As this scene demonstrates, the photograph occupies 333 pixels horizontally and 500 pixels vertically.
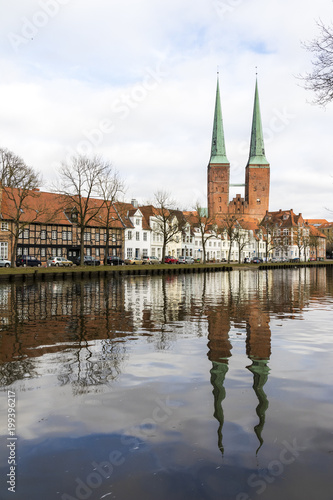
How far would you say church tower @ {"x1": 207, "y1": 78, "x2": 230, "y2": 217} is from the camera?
152875 mm

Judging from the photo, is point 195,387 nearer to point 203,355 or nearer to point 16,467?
point 203,355

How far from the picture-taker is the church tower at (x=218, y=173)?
152875 mm

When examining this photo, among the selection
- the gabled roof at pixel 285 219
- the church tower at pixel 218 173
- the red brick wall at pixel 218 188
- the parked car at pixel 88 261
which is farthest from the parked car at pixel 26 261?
the gabled roof at pixel 285 219

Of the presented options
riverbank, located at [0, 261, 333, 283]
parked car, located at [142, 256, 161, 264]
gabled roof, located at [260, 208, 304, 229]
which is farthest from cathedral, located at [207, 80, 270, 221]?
riverbank, located at [0, 261, 333, 283]

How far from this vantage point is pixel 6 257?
2712 inches

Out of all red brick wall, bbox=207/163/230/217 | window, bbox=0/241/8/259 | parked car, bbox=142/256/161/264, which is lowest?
parked car, bbox=142/256/161/264

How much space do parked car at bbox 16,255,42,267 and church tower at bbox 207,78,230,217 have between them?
91.0m

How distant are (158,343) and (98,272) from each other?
137 ft

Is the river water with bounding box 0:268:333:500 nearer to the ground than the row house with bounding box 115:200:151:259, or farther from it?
nearer to the ground

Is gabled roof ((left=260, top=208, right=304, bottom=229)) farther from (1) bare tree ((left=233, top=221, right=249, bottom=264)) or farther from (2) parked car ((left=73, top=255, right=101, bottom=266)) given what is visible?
(2) parked car ((left=73, top=255, right=101, bottom=266))

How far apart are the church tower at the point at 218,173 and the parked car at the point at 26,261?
3584 inches

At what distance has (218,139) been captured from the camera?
15388 cm

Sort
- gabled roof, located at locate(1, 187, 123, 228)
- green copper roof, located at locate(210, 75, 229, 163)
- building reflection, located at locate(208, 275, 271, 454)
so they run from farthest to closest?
green copper roof, located at locate(210, 75, 229, 163), gabled roof, located at locate(1, 187, 123, 228), building reflection, located at locate(208, 275, 271, 454)

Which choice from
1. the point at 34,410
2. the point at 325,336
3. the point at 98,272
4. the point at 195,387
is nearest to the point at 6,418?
the point at 34,410
